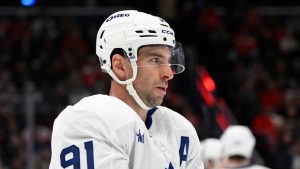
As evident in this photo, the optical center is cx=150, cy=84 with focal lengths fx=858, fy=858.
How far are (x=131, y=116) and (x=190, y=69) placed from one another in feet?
22.7

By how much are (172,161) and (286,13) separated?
10.1 metres

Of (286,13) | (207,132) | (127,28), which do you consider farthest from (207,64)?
(127,28)

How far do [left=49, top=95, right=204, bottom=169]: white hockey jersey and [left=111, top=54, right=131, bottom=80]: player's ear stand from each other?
0.31 ft

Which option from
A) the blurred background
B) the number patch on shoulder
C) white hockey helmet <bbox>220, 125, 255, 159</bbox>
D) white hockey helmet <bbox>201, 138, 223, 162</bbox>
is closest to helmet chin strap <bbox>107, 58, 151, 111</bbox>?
the number patch on shoulder

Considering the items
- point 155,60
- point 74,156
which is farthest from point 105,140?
point 155,60

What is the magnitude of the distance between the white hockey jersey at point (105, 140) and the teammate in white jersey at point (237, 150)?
117 inches

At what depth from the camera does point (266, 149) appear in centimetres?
932

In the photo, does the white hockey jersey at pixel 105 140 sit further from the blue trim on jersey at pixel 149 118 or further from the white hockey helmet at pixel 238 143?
the white hockey helmet at pixel 238 143

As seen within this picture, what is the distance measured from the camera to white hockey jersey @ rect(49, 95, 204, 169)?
2480mm

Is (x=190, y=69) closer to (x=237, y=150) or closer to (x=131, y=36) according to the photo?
(x=237, y=150)

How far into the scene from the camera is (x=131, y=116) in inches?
102

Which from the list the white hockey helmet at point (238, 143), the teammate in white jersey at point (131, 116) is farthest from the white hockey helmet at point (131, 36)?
the white hockey helmet at point (238, 143)

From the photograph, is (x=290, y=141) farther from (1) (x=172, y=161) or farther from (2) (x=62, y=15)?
(1) (x=172, y=161)

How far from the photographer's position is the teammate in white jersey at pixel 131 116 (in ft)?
8.21
